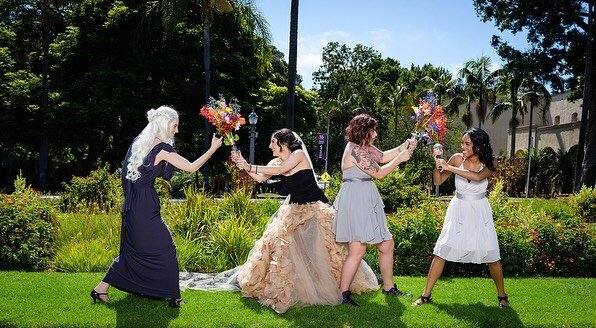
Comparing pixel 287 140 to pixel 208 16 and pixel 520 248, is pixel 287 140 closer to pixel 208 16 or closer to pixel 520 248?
pixel 520 248

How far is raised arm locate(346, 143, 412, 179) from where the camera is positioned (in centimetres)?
631

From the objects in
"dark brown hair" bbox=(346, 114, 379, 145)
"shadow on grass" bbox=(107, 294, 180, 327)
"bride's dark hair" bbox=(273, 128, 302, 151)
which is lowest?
"shadow on grass" bbox=(107, 294, 180, 327)

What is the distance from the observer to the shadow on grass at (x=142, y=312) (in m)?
5.63

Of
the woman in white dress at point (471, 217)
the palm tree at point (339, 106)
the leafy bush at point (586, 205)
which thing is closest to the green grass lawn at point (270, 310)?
the woman in white dress at point (471, 217)

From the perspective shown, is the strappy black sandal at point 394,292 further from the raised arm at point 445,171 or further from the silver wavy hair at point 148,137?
the silver wavy hair at point 148,137

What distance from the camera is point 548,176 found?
32688 millimetres

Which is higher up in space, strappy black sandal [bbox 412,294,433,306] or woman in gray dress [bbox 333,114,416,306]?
woman in gray dress [bbox 333,114,416,306]

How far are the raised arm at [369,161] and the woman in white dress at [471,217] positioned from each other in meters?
0.41

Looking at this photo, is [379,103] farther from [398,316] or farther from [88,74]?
[398,316]

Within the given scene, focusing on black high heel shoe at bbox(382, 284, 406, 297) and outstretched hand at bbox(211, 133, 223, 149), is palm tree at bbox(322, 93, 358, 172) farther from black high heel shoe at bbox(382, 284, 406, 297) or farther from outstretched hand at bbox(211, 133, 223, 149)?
outstretched hand at bbox(211, 133, 223, 149)

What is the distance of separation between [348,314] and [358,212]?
1.16 meters

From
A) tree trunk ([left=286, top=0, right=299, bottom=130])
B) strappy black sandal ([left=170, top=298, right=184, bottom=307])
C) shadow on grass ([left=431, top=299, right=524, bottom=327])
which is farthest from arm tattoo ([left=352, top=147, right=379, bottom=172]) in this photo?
tree trunk ([left=286, top=0, right=299, bottom=130])

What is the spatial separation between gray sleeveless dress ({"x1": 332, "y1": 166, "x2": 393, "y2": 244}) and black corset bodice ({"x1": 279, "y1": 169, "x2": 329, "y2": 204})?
12.6 inches

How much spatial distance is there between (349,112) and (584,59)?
26702mm
